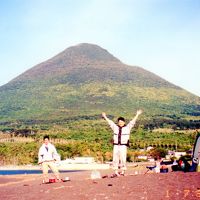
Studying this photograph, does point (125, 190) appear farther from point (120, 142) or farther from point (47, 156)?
point (47, 156)

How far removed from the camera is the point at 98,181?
1232cm

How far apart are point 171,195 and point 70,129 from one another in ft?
577

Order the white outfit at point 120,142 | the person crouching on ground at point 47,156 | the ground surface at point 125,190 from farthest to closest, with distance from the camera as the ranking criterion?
the person crouching on ground at point 47,156 → the white outfit at point 120,142 → the ground surface at point 125,190

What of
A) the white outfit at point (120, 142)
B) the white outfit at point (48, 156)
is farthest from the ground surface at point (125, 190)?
the white outfit at point (48, 156)

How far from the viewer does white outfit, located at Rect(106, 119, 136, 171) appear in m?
13.6

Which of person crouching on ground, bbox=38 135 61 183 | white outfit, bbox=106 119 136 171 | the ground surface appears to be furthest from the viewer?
person crouching on ground, bbox=38 135 61 183

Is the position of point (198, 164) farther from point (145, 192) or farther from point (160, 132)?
point (160, 132)

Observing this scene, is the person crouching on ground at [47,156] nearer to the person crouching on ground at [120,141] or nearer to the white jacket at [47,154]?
the white jacket at [47,154]

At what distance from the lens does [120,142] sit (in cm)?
1370

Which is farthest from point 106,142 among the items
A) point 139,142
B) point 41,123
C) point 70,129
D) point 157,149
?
point 41,123

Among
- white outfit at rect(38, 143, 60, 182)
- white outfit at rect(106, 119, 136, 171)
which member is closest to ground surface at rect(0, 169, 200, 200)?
white outfit at rect(106, 119, 136, 171)

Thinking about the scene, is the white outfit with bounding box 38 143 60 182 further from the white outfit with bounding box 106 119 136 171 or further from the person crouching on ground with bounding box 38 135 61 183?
the white outfit with bounding box 106 119 136 171

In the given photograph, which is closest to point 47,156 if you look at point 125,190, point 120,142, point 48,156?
point 48,156

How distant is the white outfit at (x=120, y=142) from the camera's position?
1362 cm
